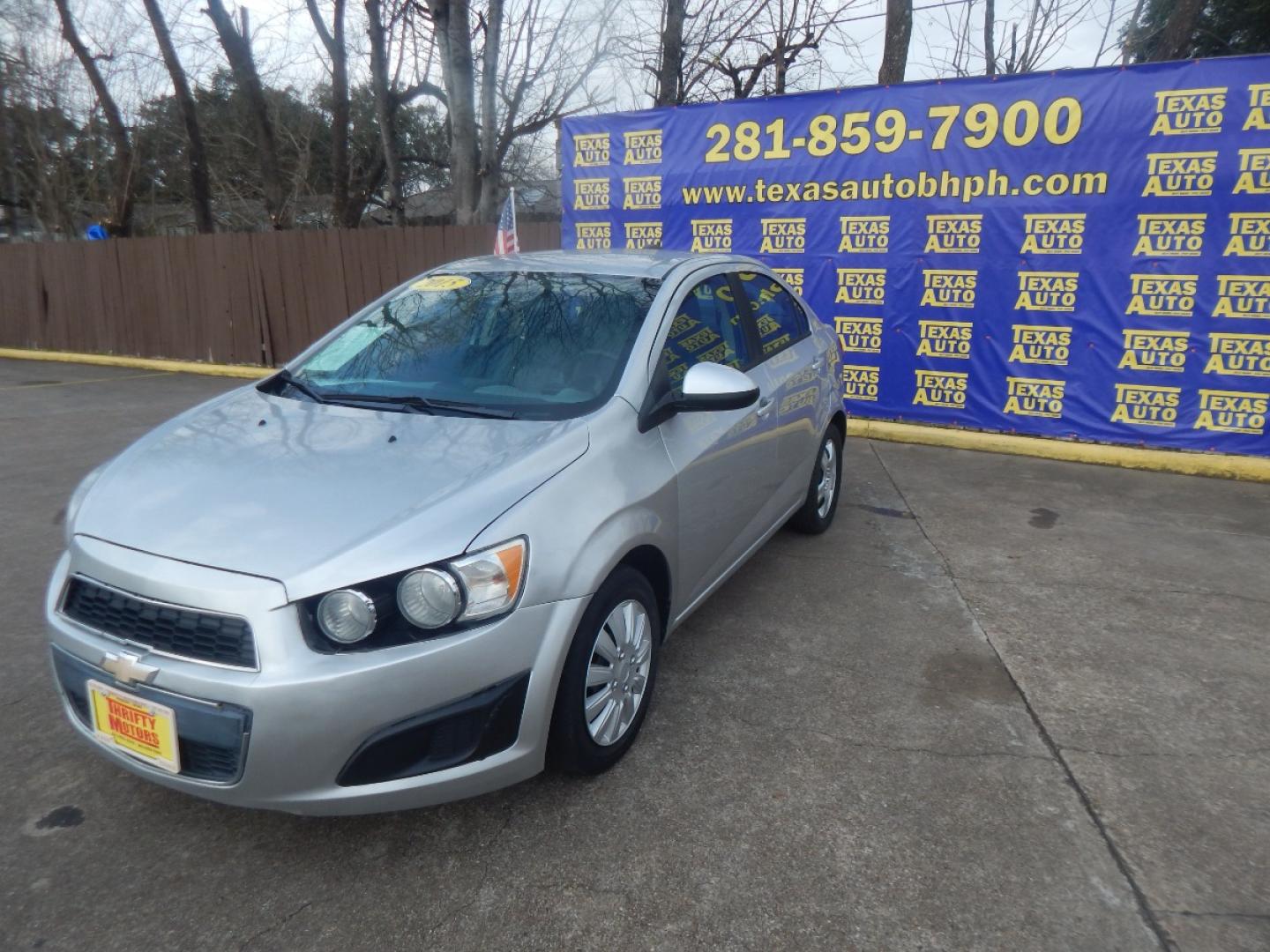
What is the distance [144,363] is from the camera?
1270 cm

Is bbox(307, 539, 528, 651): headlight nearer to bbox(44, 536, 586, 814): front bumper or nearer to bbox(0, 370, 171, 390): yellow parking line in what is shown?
bbox(44, 536, 586, 814): front bumper

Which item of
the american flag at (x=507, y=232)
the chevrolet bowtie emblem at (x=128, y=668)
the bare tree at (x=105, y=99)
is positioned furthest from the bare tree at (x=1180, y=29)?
the bare tree at (x=105, y=99)

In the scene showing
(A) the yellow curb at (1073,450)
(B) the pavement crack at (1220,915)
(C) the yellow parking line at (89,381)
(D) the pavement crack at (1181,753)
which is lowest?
(B) the pavement crack at (1220,915)

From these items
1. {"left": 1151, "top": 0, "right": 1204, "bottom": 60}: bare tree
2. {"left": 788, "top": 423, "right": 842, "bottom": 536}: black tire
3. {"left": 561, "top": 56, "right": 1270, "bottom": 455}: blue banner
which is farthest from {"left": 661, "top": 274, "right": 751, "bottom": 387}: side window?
{"left": 1151, "top": 0, "right": 1204, "bottom": 60}: bare tree

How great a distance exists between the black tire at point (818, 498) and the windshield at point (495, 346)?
181cm

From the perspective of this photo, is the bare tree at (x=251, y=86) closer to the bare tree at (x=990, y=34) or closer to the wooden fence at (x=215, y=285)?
the wooden fence at (x=215, y=285)

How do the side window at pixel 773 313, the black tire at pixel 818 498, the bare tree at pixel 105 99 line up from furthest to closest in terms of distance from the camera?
the bare tree at pixel 105 99, the black tire at pixel 818 498, the side window at pixel 773 313

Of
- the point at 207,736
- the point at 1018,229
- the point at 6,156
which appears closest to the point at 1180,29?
the point at 1018,229

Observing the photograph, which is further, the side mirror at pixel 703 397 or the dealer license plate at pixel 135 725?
the side mirror at pixel 703 397

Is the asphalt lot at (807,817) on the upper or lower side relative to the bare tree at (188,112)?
lower

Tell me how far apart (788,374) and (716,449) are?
1047 mm

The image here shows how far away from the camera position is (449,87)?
1203cm

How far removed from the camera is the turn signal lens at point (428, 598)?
2.16 meters

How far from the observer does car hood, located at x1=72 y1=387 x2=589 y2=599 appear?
2176mm
